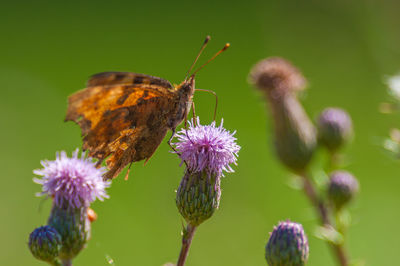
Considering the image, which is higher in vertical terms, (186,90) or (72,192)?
(186,90)

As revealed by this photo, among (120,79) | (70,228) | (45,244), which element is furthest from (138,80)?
(45,244)

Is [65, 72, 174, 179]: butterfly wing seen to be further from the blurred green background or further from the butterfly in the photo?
the blurred green background

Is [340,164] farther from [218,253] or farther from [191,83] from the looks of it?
[218,253]

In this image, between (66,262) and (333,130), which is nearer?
(66,262)

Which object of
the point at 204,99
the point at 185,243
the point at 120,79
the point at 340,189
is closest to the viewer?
the point at 185,243

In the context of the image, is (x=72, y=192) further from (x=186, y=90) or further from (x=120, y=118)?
(x=186, y=90)

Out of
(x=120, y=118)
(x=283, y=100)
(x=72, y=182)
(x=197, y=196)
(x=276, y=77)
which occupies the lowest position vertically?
(x=197, y=196)
